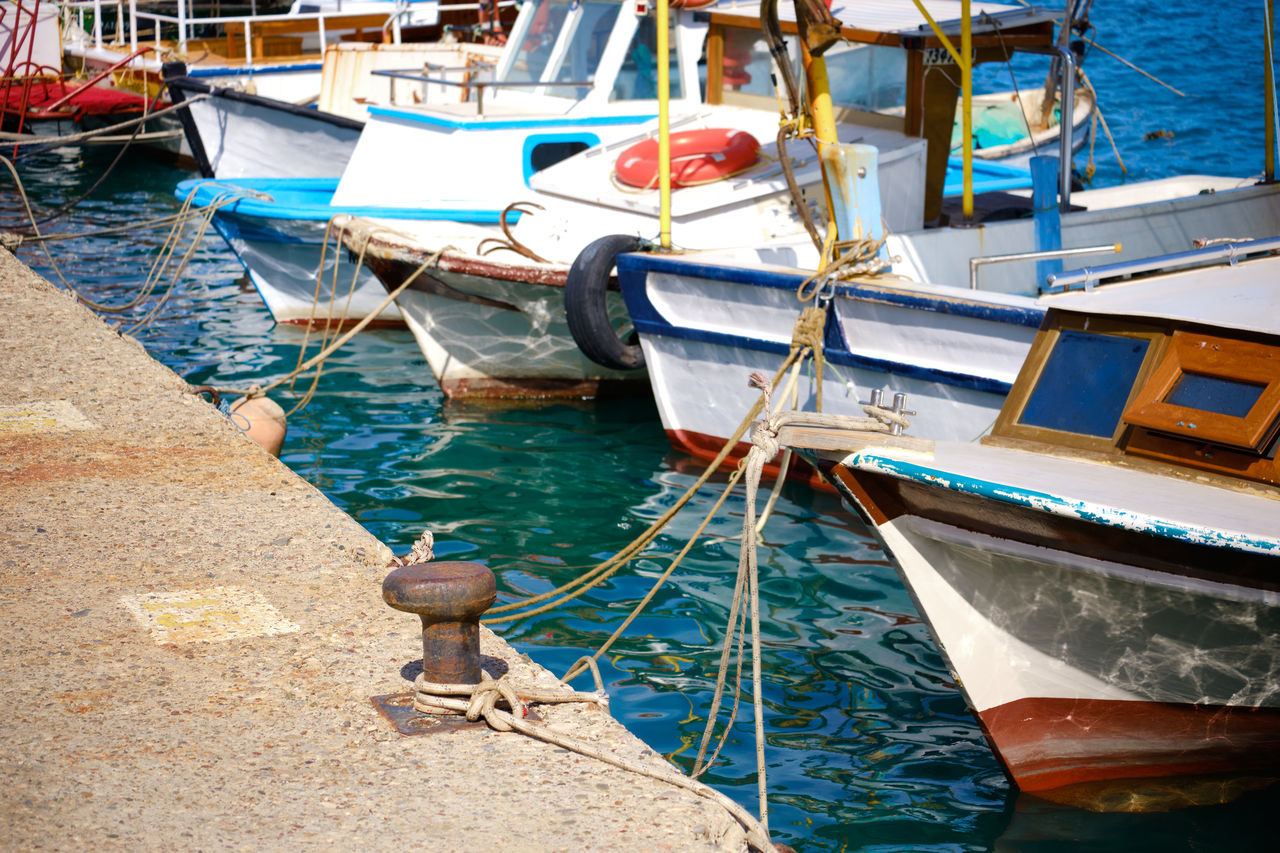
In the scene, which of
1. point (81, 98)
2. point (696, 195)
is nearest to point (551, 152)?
point (696, 195)

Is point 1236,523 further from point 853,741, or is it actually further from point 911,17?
point 911,17

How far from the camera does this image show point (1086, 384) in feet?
17.7

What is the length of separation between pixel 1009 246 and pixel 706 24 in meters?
3.22

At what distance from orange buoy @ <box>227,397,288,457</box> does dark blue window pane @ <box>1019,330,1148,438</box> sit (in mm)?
4228

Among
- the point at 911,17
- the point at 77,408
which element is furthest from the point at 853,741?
the point at 911,17

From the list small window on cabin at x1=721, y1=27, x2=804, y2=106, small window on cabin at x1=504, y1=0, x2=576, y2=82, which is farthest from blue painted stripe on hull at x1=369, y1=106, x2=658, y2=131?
small window on cabin at x1=504, y1=0, x2=576, y2=82

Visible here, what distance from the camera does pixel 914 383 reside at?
7.27m

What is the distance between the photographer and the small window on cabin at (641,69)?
10367 mm

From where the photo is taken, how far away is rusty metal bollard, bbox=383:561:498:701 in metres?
3.28

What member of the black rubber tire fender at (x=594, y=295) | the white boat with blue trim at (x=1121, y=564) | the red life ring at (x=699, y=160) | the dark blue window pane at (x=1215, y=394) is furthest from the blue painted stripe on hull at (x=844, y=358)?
the dark blue window pane at (x=1215, y=394)

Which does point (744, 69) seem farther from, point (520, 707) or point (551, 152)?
point (520, 707)

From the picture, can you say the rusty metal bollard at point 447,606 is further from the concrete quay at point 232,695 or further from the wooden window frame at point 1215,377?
the wooden window frame at point 1215,377

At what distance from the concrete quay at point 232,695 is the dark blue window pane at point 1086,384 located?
2700mm

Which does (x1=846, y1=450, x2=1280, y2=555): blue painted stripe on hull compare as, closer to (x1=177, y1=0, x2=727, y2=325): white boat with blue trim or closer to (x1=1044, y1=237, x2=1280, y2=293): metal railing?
(x1=1044, y1=237, x2=1280, y2=293): metal railing
